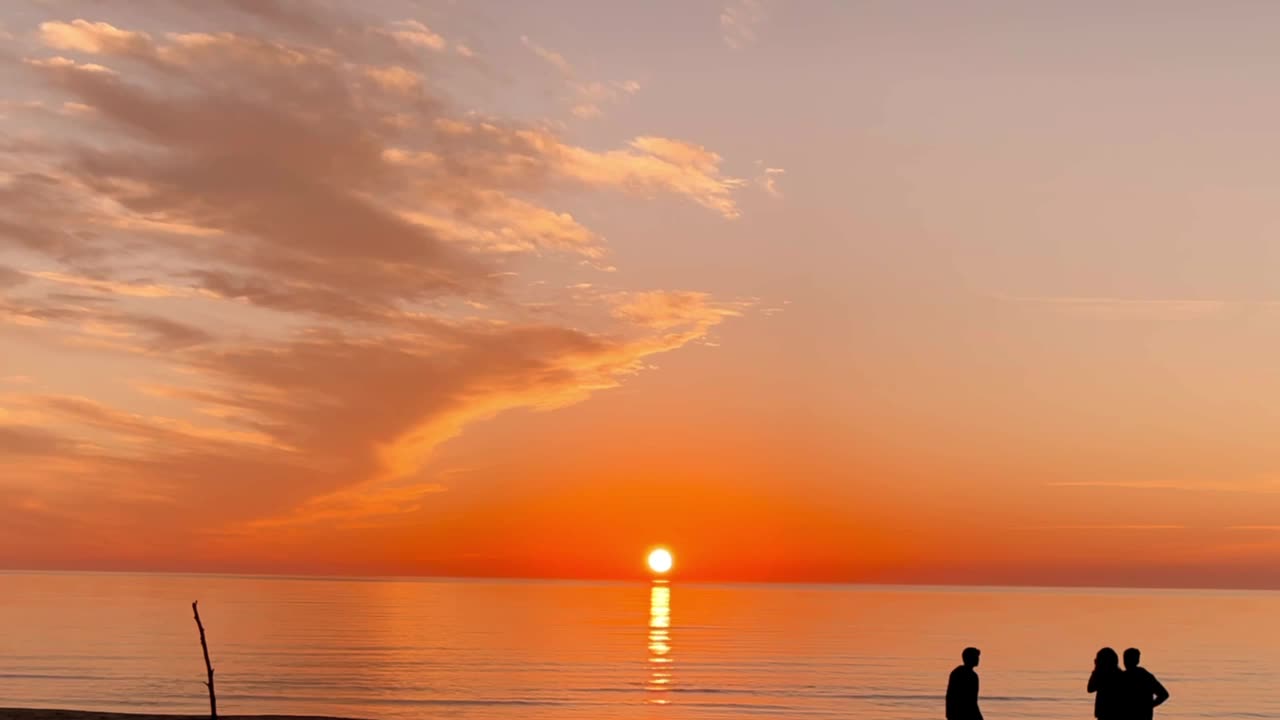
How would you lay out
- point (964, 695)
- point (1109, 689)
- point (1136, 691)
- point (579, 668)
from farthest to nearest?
point (579, 668)
point (964, 695)
point (1109, 689)
point (1136, 691)

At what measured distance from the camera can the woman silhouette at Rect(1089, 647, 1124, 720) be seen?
798 inches

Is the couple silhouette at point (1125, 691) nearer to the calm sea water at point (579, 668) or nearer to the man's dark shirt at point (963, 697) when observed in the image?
the man's dark shirt at point (963, 697)

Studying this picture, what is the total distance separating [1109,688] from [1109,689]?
2 centimetres

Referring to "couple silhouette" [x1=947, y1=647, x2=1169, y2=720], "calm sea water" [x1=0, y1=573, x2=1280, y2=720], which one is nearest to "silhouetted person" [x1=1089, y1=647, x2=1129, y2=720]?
"couple silhouette" [x1=947, y1=647, x2=1169, y2=720]

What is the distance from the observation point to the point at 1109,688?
20.4 metres

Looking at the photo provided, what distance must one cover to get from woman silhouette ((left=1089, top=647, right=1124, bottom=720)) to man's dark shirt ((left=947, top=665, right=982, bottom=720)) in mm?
1945

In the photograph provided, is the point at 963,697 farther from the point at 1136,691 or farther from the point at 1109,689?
the point at 1136,691

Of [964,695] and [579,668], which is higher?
[579,668]

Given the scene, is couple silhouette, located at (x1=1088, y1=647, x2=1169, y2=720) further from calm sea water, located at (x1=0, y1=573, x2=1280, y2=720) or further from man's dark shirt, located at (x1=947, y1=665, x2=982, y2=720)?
calm sea water, located at (x1=0, y1=573, x2=1280, y2=720)

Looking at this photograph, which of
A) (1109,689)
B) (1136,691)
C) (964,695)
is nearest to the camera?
(1136,691)

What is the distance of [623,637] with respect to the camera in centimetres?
11862

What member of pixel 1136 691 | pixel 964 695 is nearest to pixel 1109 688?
pixel 1136 691

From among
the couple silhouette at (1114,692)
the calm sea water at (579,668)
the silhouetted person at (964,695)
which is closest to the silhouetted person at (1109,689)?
the couple silhouette at (1114,692)

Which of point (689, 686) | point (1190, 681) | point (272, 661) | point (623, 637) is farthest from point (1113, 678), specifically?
point (623, 637)
